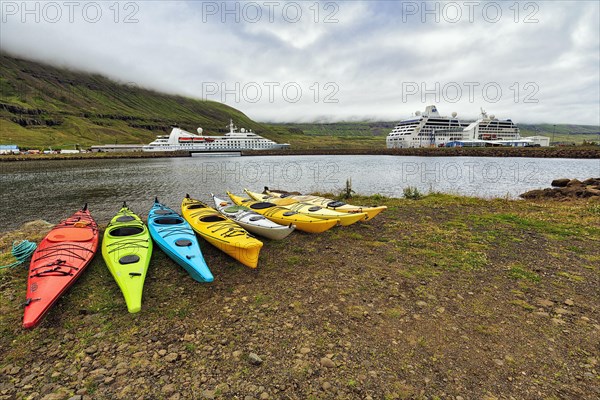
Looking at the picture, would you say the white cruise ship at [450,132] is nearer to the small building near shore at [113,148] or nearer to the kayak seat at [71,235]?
the small building near shore at [113,148]

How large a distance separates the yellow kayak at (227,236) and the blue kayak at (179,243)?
46 cm

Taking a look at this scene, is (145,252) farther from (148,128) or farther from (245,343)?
(148,128)

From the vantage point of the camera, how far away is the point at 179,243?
7.82 metres

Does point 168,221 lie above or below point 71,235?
above

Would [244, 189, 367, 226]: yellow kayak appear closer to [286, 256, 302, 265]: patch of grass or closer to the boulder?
[286, 256, 302, 265]: patch of grass

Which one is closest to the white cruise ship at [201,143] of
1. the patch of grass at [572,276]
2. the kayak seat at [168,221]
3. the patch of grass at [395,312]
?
the kayak seat at [168,221]

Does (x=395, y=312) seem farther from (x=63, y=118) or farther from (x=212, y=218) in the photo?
(x=63, y=118)

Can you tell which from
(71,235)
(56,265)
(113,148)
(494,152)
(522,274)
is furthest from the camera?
(113,148)

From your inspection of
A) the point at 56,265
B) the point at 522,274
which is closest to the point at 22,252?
the point at 56,265

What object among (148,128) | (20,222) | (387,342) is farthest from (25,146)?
(387,342)

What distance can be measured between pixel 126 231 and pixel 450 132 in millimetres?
130260

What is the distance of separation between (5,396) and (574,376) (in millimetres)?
7814

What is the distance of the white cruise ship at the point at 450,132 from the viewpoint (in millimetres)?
112875

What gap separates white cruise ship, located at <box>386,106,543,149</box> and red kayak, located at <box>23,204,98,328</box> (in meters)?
121
